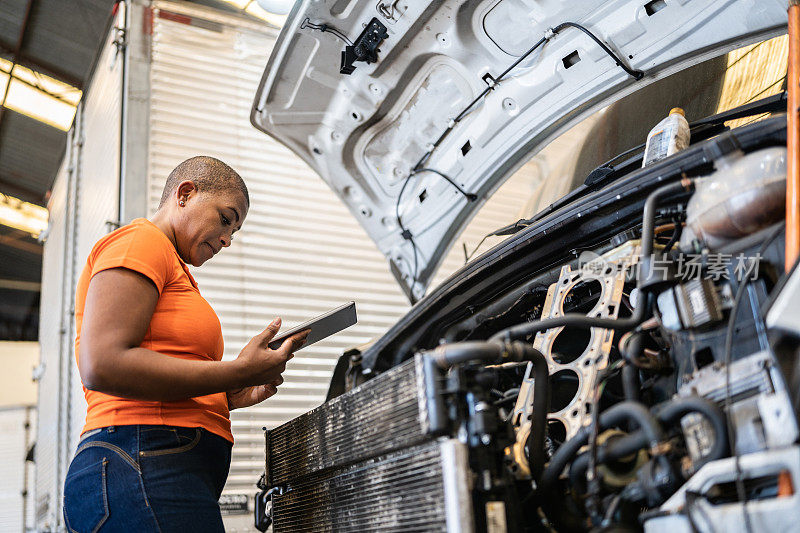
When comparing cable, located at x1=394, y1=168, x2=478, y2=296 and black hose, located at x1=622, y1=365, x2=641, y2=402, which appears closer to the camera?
black hose, located at x1=622, y1=365, x2=641, y2=402

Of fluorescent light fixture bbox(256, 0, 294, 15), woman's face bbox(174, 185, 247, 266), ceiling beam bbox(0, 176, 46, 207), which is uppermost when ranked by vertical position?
ceiling beam bbox(0, 176, 46, 207)

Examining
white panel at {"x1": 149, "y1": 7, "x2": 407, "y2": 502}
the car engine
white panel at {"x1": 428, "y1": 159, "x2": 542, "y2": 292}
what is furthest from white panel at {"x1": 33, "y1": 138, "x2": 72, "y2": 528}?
the car engine

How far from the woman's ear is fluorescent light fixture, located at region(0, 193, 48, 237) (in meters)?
9.93

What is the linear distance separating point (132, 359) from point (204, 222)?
53 cm

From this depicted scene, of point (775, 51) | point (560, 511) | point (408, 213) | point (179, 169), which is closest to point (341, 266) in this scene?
point (408, 213)

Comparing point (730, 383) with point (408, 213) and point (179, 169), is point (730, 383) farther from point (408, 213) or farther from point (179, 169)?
point (408, 213)

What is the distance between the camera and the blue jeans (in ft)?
4.65

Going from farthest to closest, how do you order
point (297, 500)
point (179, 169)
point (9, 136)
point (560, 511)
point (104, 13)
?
point (9, 136), point (104, 13), point (179, 169), point (297, 500), point (560, 511)

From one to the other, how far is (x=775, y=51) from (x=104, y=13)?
6305 mm

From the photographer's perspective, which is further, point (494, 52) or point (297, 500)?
point (494, 52)

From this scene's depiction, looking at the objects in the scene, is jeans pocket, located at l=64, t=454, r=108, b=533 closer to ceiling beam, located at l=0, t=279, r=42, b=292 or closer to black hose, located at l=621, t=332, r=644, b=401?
black hose, located at l=621, t=332, r=644, b=401

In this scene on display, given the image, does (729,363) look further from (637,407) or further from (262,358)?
(262,358)

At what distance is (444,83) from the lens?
2928mm

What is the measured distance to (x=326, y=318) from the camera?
1.74m
